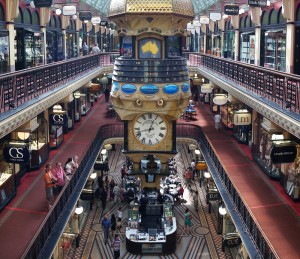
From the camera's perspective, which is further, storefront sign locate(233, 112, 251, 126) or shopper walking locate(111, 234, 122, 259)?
storefront sign locate(233, 112, 251, 126)

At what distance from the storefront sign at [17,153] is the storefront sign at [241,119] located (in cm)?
816

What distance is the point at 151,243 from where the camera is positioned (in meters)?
15.5

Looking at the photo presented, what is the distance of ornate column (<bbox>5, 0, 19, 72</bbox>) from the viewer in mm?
15562

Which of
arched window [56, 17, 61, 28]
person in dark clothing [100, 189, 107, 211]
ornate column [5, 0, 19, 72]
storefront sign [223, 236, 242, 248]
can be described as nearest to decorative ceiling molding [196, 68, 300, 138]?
storefront sign [223, 236, 242, 248]

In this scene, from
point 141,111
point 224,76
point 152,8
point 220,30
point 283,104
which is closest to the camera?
point 283,104

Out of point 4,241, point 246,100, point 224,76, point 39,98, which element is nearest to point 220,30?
point 224,76

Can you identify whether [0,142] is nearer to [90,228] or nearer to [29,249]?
[29,249]

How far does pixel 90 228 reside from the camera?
1773 cm

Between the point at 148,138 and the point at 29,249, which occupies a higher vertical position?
the point at 148,138

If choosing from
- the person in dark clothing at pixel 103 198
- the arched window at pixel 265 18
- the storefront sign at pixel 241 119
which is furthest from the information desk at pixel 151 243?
the arched window at pixel 265 18

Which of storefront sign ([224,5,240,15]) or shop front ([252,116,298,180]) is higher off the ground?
storefront sign ([224,5,240,15])

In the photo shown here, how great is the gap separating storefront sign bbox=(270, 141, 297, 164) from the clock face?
429 cm

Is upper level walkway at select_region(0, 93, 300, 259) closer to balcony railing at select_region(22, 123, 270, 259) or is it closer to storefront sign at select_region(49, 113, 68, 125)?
balcony railing at select_region(22, 123, 270, 259)

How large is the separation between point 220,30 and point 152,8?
61.0 feet
